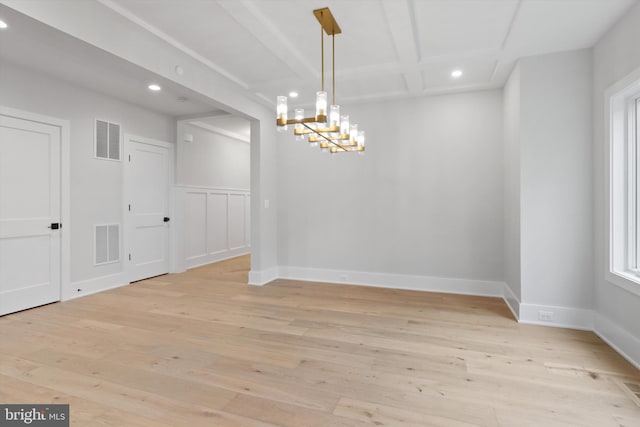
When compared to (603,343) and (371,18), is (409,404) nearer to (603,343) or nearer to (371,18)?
(603,343)

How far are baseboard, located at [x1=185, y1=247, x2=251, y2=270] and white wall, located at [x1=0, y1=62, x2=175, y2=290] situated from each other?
144cm

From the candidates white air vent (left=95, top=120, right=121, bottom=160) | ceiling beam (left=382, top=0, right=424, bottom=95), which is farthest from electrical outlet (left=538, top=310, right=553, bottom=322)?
white air vent (left=95, top=120, right=121, bottom=160)

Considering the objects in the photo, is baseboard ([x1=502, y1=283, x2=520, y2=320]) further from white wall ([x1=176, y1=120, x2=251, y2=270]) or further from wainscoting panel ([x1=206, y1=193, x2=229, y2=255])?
wainscoting panel ([x1=206, y1=193, x2=229, y2=255])

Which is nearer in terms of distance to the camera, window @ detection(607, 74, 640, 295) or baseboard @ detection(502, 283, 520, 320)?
window @ detection(607, 74, 640, 295)

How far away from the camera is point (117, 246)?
493 centimetres

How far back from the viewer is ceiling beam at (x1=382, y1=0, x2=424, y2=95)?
261 centimetres

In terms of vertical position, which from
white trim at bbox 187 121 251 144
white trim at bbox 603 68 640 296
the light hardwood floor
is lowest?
the light hardwood floor

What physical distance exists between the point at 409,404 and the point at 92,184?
4775 millimetres

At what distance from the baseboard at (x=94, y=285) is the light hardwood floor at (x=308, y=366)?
0.34 m

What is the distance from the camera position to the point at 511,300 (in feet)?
12.6

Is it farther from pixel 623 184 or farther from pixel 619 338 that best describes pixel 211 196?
pixel 619 338

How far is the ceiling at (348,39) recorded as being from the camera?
8.49 ft

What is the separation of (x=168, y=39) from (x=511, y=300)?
4.58m

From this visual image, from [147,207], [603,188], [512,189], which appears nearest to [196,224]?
[147,207]
